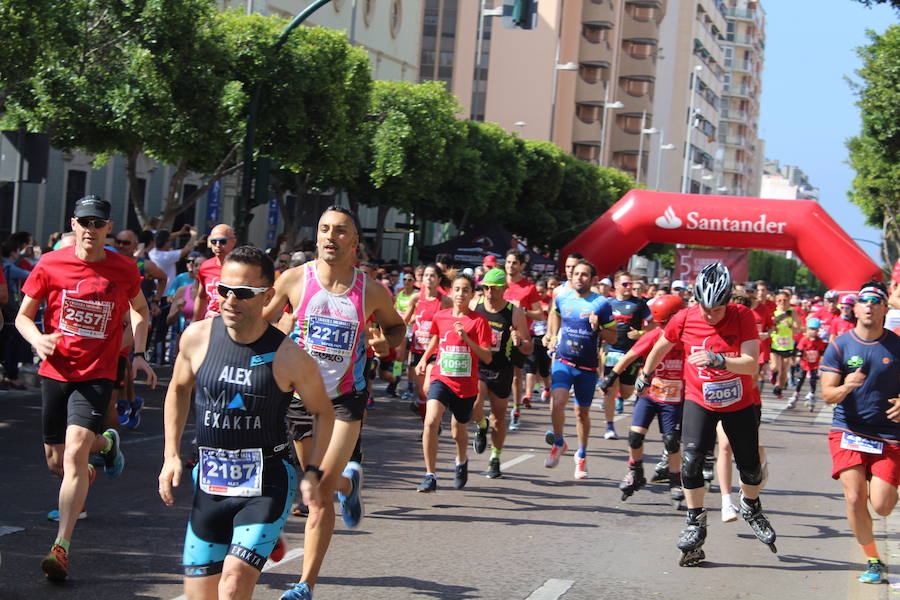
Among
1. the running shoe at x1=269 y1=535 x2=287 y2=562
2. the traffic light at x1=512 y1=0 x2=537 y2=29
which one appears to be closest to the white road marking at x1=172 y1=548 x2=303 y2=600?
the running shoe at x1=269 y1=535 x2=287 y2=562

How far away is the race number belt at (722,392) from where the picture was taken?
27.2 ft

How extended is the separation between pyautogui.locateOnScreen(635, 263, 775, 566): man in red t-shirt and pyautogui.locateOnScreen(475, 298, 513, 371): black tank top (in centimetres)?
316

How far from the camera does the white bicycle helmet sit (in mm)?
8117

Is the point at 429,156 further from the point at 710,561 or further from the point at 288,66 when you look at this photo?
the point at 710,561

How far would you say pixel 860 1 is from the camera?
15320 mm

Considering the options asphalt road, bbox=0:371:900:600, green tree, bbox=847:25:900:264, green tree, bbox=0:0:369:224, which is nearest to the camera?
asphalt road, bbox=0:371:900:600

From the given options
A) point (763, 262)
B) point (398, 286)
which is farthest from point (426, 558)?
point (763, 262)

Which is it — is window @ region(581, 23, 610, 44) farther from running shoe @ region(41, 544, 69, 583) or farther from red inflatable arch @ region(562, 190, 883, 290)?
running shoe @ region(41, 544, 69, 583)

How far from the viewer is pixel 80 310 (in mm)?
7332

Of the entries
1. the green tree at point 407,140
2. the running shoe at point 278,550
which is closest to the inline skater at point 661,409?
the running shoe at point 278,550

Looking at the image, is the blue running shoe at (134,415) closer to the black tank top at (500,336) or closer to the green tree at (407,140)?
the black tank top at (500,336)

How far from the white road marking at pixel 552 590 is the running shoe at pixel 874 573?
6.10 ft

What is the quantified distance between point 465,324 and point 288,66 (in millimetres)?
14820

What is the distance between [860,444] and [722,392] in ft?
2.92
